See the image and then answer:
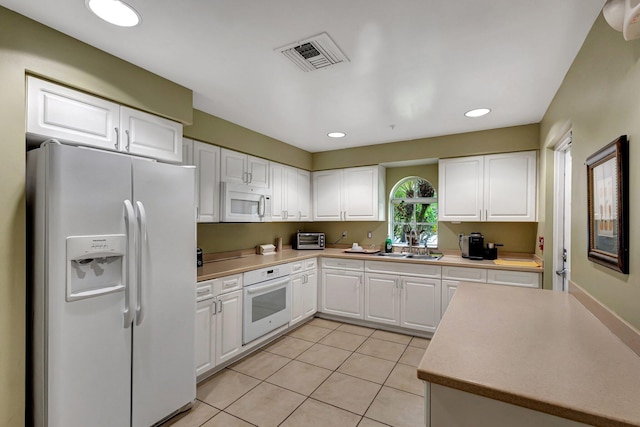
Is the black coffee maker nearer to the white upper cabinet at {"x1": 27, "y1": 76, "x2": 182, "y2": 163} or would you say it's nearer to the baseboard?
the baseboard

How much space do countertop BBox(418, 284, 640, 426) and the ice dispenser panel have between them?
167 cm

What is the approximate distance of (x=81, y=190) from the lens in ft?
5.23

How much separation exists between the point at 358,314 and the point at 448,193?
1.85 meters

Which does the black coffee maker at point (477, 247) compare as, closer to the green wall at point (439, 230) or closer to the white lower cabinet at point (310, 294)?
the green wall at point (439, 230)

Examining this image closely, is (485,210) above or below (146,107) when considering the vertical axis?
below

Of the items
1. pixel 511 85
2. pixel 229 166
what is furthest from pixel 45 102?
pixel 511 85

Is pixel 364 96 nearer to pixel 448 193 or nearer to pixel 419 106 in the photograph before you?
pixel 419 106

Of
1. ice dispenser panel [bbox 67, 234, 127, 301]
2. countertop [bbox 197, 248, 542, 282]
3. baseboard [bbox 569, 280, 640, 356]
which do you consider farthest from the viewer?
countertop [bbox 197, 248, 542, 282]

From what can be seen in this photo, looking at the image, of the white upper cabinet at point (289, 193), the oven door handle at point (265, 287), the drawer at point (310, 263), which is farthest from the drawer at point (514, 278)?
the white upper cabinet at point (289, 193)

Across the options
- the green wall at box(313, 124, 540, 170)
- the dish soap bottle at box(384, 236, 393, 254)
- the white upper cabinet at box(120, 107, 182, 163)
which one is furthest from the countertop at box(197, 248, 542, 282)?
the green wall at box(313, 124, 540, 170)

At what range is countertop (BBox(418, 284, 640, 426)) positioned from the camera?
32.4 inches

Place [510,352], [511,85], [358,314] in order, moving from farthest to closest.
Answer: [358,314] → [511,85] → [510,352]

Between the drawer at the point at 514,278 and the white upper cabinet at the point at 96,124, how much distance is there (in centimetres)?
312

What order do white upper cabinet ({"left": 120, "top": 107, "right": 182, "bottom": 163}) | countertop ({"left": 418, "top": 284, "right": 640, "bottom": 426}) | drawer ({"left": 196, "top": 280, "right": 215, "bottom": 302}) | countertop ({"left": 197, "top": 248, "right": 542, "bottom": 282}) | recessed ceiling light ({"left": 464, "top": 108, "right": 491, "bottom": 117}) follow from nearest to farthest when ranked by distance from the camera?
countertop ({"left": 418, "top": 284, "right": 640, "bottom": 426})
white upper cabinet ({"left": 120, "top": 107, "right": 182, "bottom": 163})
drawer ({"left": 196, "top": 280, "right": 215, "bottom": 302})
countertop ({"left": 197, "top": 248, "right": 542, "bottom": 282})
recessed ceiling light ({"left": 464, "top": 108, "right": 491, "bottom": 117})
